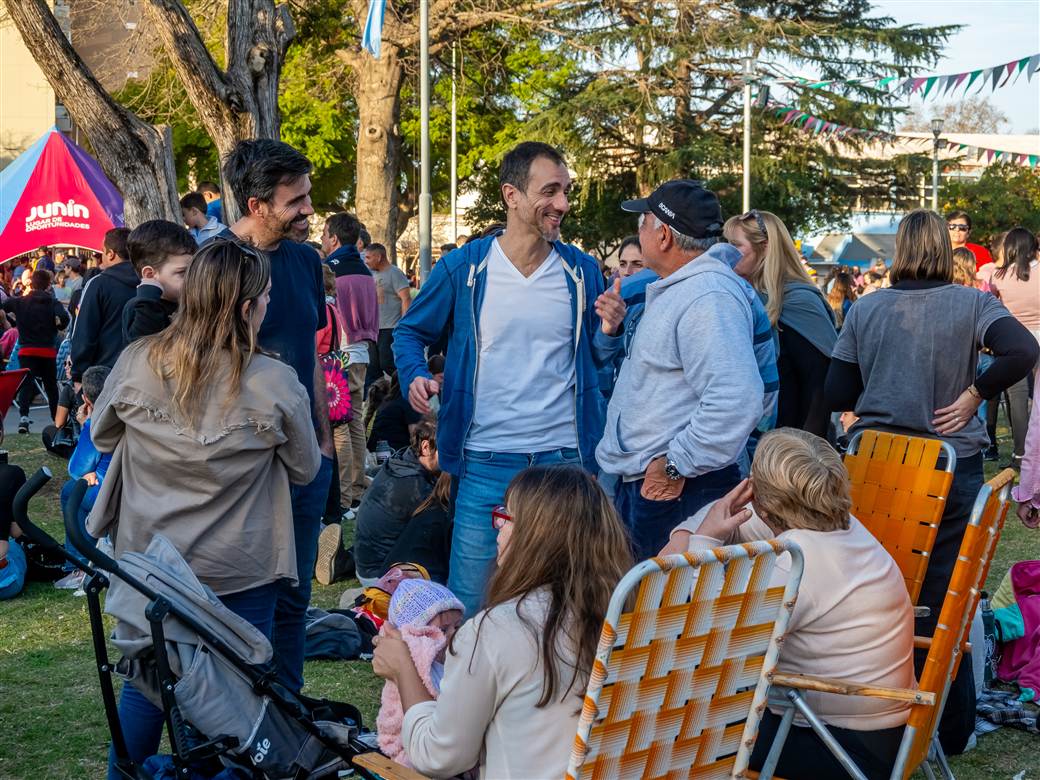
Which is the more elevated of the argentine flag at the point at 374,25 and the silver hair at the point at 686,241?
the argentine flag at the point at 374,25

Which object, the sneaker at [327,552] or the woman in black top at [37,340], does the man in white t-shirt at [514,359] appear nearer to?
the sneaker at [327,552]

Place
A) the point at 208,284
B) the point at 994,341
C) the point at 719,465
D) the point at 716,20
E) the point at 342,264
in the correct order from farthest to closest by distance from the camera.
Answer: the point at 716,20 < the point at 342,264 < the point at 994,341 < the point at 719,465 < the point at 208,284

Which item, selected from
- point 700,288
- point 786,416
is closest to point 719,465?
point 700,288

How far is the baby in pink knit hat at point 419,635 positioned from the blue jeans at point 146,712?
1.42 ft

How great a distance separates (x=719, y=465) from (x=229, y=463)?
4.79 ft

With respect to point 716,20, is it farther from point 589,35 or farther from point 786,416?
point 786,416

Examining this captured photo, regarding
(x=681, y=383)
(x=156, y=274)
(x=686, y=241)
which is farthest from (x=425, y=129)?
(x=681, y=383)

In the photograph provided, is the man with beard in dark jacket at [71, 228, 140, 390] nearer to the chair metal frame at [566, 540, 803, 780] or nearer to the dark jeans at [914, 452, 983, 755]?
the dark jeans at [914, 452, 983, 755]

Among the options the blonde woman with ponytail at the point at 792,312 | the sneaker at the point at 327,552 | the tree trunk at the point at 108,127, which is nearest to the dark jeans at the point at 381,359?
the tree trunk at the point at 108,127

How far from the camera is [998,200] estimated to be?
4256 cm

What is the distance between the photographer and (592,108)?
37.3m

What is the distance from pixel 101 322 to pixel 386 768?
528 cm

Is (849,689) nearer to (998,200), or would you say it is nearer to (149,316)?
(149,316)

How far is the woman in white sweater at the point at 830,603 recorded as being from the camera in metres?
3.38
